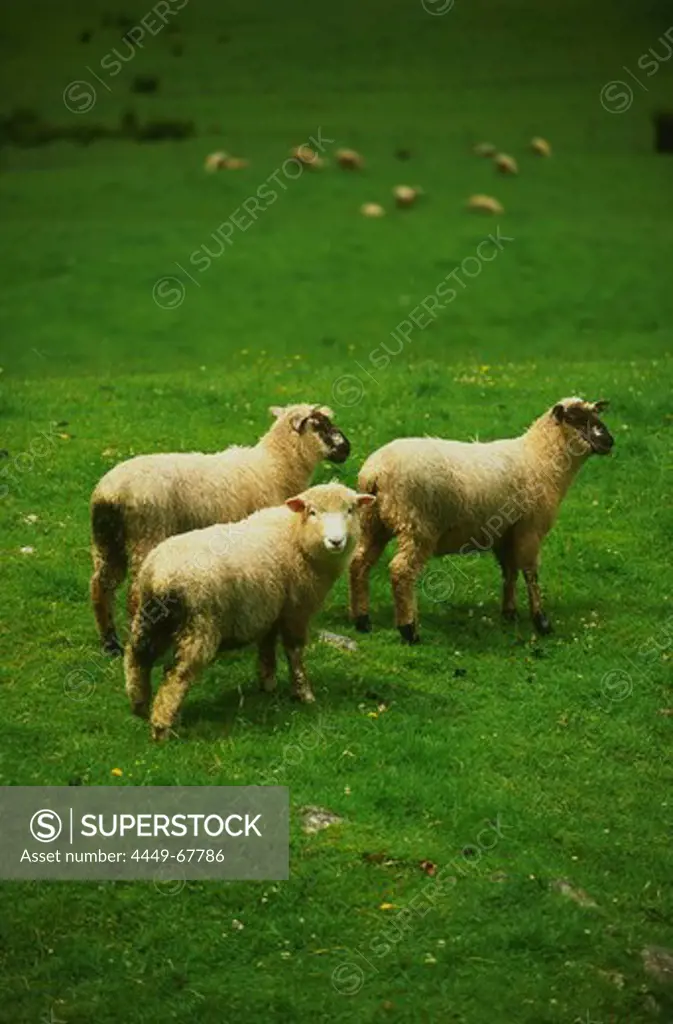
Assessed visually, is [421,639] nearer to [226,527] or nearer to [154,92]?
[226,527]

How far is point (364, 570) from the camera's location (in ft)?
45.9

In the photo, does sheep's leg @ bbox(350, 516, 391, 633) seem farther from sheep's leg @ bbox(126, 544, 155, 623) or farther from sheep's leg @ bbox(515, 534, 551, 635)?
sheep's leg @ bbox(126, 544, 155, 623)

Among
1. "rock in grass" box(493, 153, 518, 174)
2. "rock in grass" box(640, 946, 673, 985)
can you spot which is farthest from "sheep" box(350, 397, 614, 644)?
"rock in grass" box(493, 153, 518, 174)

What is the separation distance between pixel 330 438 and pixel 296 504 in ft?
5.94

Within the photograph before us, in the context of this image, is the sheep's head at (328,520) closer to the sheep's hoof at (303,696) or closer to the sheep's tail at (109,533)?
the sheep's hoof at (303,696)

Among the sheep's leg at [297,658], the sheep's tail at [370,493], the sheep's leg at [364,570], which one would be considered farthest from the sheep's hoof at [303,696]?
the sheep's tail at [370,493]

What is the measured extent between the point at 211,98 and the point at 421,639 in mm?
33025

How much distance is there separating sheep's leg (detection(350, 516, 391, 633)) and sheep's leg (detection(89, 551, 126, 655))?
195cm

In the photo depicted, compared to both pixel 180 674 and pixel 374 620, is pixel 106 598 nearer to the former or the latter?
pixel 180 674

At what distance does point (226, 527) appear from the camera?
12.2m

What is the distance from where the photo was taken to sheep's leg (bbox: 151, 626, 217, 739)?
11.5 metres

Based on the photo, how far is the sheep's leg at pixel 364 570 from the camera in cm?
1398

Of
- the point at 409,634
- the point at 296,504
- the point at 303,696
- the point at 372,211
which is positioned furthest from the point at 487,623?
the point at 372,211

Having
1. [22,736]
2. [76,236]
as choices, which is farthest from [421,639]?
[76,236]
